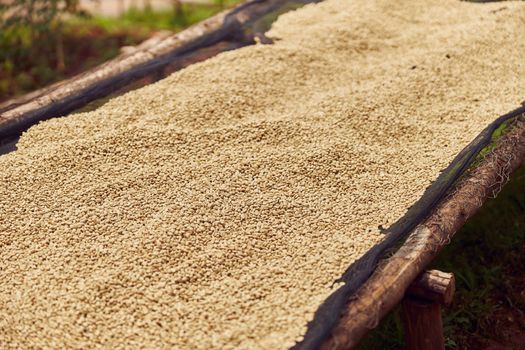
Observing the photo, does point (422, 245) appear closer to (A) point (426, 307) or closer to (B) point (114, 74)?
(A) point (426, 307)

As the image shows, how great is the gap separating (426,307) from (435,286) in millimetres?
103

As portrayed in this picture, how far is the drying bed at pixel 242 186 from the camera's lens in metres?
1.86

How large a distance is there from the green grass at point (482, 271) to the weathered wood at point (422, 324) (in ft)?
1.17

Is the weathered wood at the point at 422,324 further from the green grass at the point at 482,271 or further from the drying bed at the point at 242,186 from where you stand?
the green grass at the point at 482,271

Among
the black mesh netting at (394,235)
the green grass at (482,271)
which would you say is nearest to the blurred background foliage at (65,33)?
the green grass at (482,271)

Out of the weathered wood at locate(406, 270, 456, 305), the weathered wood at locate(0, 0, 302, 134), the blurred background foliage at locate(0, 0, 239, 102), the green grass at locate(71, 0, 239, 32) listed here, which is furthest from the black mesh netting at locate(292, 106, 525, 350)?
the green grass at locate(71, 0, 239, 32)

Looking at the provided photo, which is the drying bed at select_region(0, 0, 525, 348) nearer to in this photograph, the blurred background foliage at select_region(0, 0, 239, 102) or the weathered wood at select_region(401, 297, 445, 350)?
the weathered wood at select_region(401, 297, 445, 350)

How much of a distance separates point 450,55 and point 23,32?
3.56 metres

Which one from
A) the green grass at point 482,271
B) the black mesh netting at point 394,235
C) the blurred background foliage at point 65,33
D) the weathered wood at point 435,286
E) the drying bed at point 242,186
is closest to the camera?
the black mesh netting at point 394,235

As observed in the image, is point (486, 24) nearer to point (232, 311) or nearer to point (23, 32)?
point (232, 311)

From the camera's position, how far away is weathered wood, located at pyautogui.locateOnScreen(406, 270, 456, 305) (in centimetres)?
201

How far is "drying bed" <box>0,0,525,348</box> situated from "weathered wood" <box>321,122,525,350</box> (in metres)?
0.04

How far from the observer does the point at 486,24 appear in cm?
359

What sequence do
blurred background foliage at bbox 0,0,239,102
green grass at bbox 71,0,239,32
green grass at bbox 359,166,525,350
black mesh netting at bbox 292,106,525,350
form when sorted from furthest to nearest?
1. green grass at bbox 71,0,239,32
2. blurred background foliage at bbox 0,0,239,102
3. green grass at bbox 359,166,525,350
4. black mesh netting at bbox 292,106,525,350
